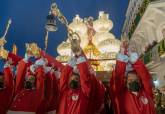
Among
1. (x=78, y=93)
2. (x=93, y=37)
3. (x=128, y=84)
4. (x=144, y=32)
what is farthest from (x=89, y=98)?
(x=144, y=32)

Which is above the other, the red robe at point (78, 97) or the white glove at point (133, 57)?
the white glove at point (133, 57)

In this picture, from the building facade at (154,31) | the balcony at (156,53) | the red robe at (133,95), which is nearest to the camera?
the red robe at (133,95)

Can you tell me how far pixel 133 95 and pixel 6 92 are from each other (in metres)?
2.48

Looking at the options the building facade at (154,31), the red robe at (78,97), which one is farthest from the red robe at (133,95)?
the building facade at (154,31)

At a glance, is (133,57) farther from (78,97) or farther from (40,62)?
(40,62)

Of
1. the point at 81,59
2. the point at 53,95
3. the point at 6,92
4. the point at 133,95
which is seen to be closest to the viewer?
the point at 133,95

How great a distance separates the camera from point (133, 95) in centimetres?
464

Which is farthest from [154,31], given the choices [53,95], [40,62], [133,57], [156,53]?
[133,57]

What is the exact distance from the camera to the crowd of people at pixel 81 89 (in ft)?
15.2

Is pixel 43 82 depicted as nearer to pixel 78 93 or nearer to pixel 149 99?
pixel 78 93

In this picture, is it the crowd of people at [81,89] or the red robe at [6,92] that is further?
the red robe at [6,92]

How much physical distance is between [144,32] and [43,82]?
10146 millimetres

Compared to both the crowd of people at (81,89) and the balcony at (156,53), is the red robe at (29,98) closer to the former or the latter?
the crowd of people at (81,89)

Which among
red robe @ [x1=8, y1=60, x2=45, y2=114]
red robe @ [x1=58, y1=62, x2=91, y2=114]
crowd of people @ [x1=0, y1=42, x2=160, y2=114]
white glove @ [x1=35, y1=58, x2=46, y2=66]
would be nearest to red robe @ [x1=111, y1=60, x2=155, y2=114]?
crowd of people @ [x1=0, y1=42, x2=160, y2=114]
